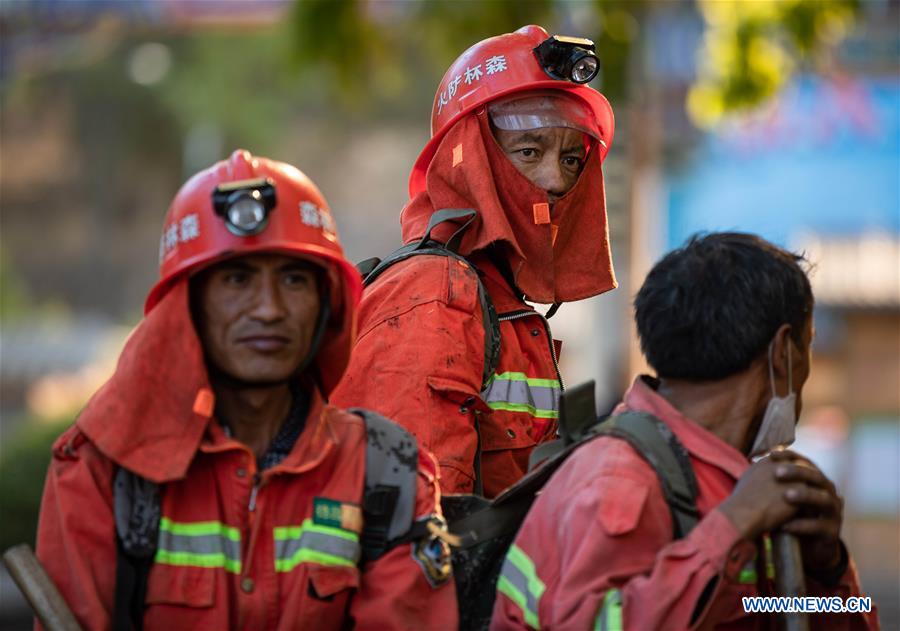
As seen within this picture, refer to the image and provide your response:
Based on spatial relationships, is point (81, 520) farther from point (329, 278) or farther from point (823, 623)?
point (823, 623)

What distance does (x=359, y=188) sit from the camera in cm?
4944

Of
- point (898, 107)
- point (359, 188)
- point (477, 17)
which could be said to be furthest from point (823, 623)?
point (359, 188)

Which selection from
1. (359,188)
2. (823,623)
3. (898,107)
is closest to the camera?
(823,623)

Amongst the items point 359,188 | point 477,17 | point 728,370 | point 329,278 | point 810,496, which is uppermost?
point 359,188

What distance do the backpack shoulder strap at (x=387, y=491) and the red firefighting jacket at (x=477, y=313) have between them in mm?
448

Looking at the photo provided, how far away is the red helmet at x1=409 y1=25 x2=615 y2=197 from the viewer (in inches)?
193

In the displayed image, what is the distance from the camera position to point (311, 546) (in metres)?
3.67

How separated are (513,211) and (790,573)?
1.72 metres

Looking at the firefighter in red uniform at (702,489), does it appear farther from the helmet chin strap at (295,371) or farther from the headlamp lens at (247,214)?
the headlamp lens at (247,214)

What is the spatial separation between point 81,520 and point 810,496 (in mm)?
1530

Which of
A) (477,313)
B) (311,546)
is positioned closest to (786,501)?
(311,546)

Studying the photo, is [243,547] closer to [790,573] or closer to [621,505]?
[621,505]

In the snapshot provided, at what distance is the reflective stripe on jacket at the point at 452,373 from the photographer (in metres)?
4.36

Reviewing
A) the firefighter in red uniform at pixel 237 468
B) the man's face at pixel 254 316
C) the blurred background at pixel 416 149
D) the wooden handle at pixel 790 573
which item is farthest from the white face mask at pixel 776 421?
the man's face at pixel 254 316
